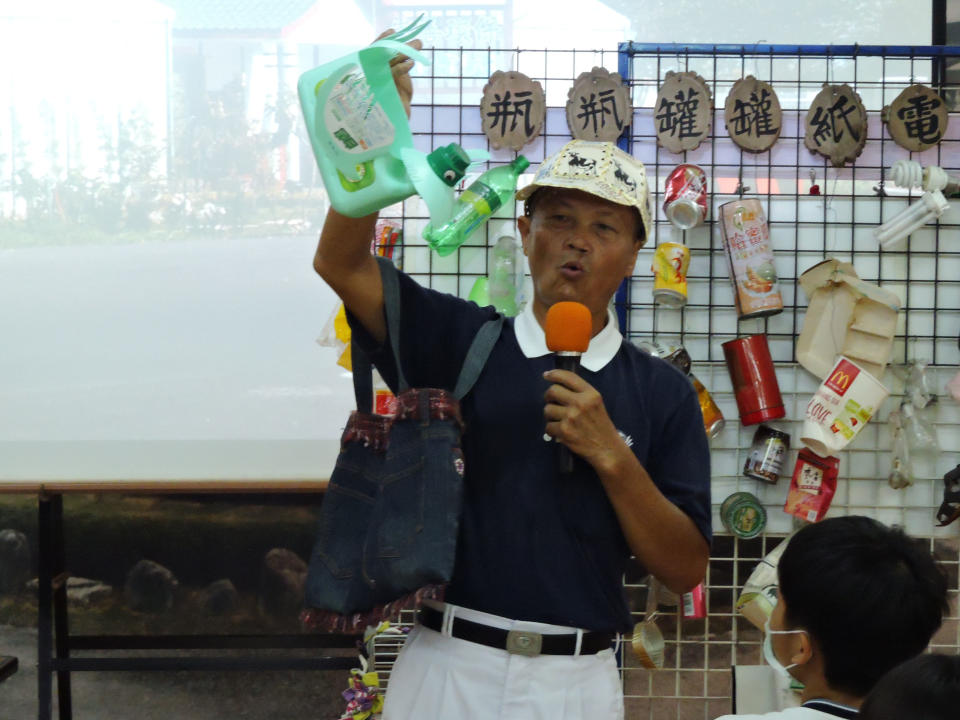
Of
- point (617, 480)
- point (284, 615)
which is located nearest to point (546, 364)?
point (617, 480)

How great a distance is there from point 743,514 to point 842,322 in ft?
1.77

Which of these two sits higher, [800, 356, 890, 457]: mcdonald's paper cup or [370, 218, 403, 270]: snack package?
[370, 218, 403, 270]: snack package

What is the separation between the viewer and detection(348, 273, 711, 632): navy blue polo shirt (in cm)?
132

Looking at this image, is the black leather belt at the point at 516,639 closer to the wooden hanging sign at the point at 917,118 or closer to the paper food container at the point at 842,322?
the paper food container at the point at 842,322

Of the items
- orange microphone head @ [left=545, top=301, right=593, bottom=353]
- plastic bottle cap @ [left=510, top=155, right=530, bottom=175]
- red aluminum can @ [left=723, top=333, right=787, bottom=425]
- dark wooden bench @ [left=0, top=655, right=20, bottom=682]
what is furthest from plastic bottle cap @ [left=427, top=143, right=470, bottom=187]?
dark wooden bench @ [left=0, top=655, right=20, bottom=682]

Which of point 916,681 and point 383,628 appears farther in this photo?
point 383,628

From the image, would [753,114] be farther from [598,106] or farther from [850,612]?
[850,612]

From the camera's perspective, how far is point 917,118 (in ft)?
8.48

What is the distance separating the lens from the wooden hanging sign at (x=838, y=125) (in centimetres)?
259

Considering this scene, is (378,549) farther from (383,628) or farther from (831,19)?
(831,19)

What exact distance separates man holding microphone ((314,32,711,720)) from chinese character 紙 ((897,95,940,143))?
1456mm

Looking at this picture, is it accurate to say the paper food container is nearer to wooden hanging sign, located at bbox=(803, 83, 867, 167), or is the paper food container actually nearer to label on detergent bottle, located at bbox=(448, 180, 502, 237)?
wooden hanging sign, located at bbox=(803, 83, 867, 167)

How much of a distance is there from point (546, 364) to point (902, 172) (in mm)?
1530

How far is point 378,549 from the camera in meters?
1.30
